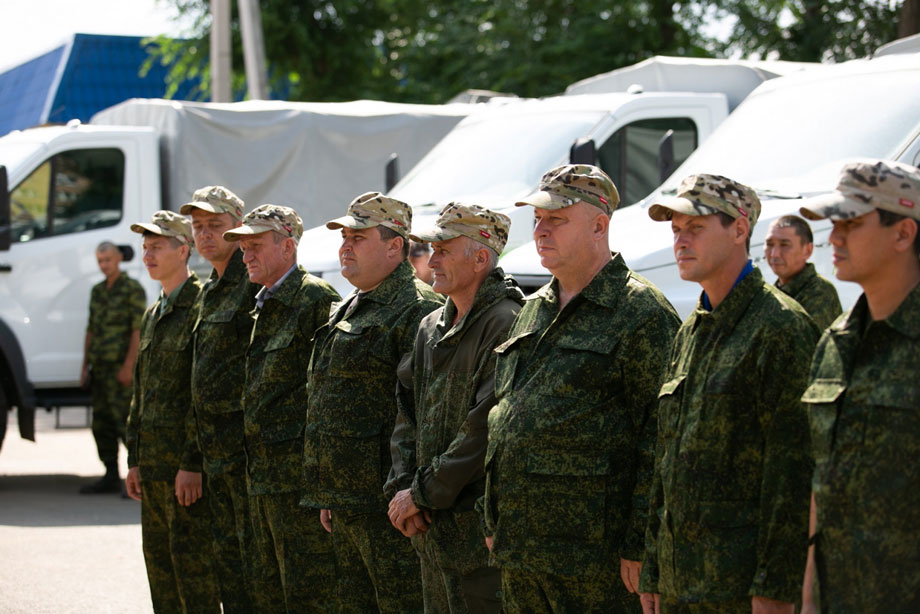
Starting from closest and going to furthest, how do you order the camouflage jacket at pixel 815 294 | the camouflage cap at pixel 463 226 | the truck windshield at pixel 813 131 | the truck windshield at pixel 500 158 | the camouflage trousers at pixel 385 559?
1. the camouflage cap at pixel 463 226
2. the camouflage trousers at pixel 385 559
3. the camouflage jacket at pixel 815 294
4. the truck windshield at pixel 813 131
5. the truck windshield at pixel 500 158

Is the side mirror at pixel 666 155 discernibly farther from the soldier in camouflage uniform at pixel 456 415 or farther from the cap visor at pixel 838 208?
the cap visor at pixel 838 208

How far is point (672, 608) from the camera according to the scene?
3.52 meters

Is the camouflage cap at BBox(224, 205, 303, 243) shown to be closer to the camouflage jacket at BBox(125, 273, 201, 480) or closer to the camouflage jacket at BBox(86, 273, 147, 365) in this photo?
the camouflage jacket at BBox(125, 273, 201, 480)

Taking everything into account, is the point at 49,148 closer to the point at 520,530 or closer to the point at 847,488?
the point at 520,530

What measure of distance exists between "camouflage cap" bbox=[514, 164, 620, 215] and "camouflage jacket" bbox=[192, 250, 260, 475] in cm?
221

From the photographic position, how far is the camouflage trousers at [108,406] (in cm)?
1064

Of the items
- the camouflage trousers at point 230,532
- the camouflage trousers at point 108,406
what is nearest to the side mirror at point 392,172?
the camouflage trousers at point 108,406

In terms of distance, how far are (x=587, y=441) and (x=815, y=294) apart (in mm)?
1917

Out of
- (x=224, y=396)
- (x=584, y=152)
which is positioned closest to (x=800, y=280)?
(x=224, y=396)

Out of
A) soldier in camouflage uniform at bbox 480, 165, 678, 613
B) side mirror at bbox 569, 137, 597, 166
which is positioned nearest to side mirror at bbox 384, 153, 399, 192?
side mirror at bbox 569, 137, 597, 166

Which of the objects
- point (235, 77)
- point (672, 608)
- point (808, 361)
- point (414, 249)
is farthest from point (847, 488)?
point (235, 77)

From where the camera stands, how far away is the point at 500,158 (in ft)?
31.9

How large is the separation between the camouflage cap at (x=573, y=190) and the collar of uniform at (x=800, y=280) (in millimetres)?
1584

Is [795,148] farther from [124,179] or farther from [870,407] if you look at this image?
[124,179]
